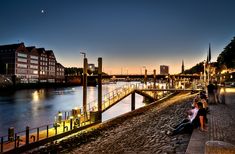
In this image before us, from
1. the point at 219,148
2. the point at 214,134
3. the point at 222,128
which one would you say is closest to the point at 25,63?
the point at 222,128

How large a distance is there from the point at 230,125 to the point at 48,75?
137605 mm

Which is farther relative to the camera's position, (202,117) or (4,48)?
(4,48)

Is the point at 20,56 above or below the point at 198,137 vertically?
above

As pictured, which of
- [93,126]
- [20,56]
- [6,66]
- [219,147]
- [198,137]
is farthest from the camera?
[20,56]

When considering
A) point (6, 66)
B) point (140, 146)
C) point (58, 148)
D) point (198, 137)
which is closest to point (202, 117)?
point (198, 137)

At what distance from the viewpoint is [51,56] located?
145 meters

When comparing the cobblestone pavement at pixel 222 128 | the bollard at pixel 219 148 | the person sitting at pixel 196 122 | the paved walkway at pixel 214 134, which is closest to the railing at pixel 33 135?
the person sitting at pixel 196 122

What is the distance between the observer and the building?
4473 inches

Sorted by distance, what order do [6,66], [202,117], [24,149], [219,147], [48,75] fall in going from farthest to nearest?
[48,75] < [6,66] < [24,149] < [202,117] < [219,147]

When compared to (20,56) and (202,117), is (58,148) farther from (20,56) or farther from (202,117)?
(20,56)

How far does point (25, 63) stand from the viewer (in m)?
121

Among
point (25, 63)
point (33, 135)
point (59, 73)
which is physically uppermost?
point (25, 63)

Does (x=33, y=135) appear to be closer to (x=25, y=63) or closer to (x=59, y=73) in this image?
(x=25, y=63)

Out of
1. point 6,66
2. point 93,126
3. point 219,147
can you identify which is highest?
point 6,66
